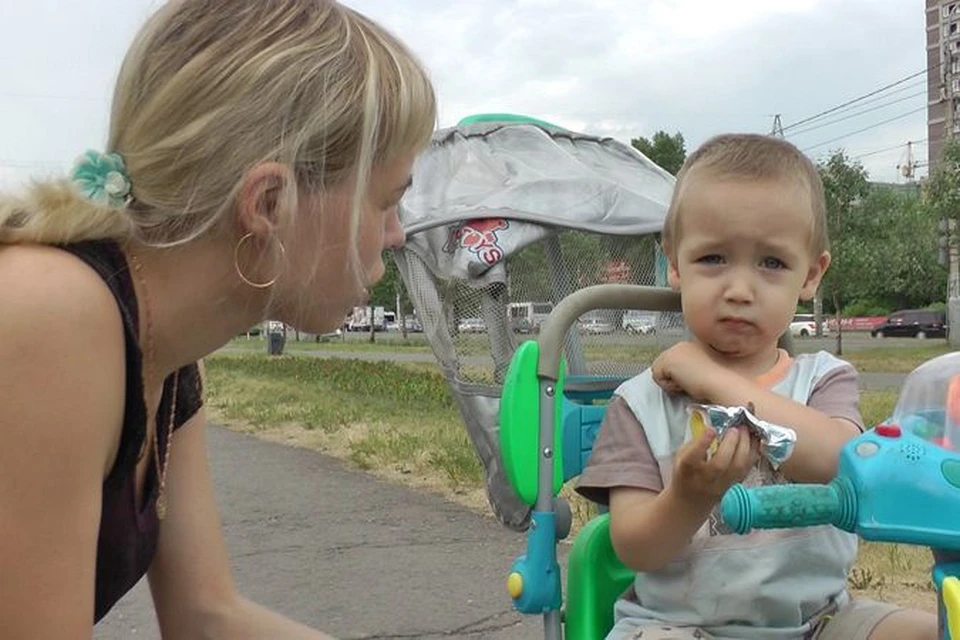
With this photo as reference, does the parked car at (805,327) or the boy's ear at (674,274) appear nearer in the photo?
the boy's ear at (674,274)

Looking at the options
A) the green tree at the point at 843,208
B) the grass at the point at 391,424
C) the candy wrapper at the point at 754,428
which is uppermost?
the green tree at the point at 843,208

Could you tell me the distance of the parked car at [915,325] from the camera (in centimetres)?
3372

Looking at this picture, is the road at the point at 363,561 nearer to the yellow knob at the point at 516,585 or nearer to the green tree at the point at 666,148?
the yellow knob at the point at 516,585

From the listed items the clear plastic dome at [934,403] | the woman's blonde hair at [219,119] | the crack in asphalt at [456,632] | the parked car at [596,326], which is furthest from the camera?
the crack in asphalt at [456,632]

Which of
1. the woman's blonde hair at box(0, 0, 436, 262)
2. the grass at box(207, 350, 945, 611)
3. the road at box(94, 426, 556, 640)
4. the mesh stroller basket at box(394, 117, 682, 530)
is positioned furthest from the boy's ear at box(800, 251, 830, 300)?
the road at box(94, 426, 556, 640)

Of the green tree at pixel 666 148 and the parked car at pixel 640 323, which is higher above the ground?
the green tree at pixel 666 148

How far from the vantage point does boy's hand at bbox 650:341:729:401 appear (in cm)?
177

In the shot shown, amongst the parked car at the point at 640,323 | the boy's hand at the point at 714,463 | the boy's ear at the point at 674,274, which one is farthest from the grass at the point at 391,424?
the boy's hand at the point at 714,463

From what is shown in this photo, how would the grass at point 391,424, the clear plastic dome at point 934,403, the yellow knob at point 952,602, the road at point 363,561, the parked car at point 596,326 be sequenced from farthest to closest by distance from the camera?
1. the grass at point 391,424
2. the road at point 363,561
3. the parked car at point 596,326
4. the clear plastic dome at point 934,403
5. the yellow knob at point 952,602

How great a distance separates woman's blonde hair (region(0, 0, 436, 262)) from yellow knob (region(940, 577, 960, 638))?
892 mm

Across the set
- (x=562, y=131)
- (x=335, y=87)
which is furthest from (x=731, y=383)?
(x=562, y=131)

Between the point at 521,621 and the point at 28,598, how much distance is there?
104 inches

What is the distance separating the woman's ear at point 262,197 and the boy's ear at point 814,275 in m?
0.97

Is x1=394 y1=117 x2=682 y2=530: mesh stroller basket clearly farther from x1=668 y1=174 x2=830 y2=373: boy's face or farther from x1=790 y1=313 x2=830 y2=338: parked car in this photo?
x1=790 y1=313 x2=830 y2=338: parked car
